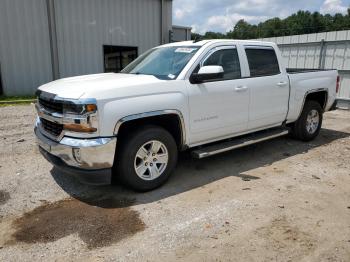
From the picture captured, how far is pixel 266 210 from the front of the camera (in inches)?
153

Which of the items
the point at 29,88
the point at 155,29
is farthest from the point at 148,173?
the point at 155,29

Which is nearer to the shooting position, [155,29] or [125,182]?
[125,182]

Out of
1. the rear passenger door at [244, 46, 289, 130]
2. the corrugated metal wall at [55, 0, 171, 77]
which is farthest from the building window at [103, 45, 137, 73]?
the rear passenger door at [244, 46, 289, 130]

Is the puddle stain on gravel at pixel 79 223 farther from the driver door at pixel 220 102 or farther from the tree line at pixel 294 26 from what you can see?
the tree line at pixel 294 26

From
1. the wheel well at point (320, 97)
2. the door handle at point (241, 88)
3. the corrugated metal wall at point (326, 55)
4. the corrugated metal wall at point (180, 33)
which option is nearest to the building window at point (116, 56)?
the corrugated metal wall at point (180, 33)

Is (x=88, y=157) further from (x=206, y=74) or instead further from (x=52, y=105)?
(x=206, y=74)

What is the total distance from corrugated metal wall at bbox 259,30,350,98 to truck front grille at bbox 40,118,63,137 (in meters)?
9.93

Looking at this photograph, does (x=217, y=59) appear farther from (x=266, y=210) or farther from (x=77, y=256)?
(x=77, y=256)

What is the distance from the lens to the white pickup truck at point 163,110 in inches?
148

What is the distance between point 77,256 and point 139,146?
153cm

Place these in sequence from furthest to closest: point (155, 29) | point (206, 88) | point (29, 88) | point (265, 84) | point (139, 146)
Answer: point (155, 29) → point (29, 88) → point (265, 84) → point (206, 88) → point (139, 146)

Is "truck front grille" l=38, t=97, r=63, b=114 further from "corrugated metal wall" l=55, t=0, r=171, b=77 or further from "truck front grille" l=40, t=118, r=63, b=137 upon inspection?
"corrugated metal wall" l=55, t=0, r=171, b=77

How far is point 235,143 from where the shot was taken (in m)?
5.19

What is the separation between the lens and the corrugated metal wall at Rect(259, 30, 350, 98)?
10.8 m
